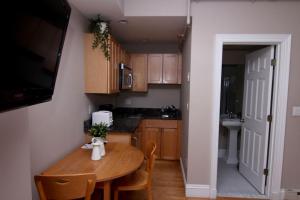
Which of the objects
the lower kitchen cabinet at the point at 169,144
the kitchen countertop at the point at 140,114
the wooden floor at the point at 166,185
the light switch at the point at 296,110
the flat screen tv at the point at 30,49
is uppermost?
the flat screen tv at the point at 30,49

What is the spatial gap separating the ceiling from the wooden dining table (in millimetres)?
1664

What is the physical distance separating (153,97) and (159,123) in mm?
813

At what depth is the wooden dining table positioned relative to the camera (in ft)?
5.18

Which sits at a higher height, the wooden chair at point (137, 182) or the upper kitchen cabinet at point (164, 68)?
the upper kitchen cabinet at point (164, 68)

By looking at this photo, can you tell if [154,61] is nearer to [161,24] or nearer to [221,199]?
[161,24]

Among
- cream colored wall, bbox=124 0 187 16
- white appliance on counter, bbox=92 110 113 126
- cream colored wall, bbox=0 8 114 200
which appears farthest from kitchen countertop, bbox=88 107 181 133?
cream colored wall, bbox=124 0 187 16

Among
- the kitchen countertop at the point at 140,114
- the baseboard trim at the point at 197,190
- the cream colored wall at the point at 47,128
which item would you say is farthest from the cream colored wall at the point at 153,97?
the baseboard trim at the point at 197,190

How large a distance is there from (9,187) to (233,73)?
13.2ft

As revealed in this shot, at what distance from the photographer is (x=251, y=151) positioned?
2938 millimetres

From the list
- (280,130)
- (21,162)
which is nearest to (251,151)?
(280,130)

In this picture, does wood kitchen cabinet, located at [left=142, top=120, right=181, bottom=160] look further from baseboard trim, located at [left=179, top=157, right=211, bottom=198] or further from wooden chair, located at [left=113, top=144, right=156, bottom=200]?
wooden chair, located at [left=113, top=144, right=156, bottom=200]

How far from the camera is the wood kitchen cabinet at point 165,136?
12.2 ft

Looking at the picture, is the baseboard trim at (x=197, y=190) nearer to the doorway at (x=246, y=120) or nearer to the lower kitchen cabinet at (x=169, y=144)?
the doorway at (x=246, y=120)

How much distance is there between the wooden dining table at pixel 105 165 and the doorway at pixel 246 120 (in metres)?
1.55
